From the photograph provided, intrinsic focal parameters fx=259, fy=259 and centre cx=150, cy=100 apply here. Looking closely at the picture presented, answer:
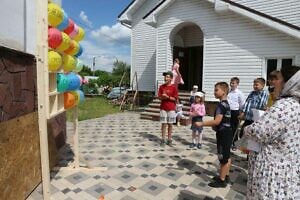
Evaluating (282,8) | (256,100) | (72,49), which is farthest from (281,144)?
(282,8)

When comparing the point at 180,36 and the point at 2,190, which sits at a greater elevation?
the point at 180,36

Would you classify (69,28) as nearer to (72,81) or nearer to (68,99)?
(72,81)

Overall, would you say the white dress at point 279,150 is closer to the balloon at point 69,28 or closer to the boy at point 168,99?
the balloon at point 69,28

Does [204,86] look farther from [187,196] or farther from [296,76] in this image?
[296,76]

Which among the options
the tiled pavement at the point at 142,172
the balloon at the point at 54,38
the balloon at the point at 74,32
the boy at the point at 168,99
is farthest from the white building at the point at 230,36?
the balloon at the point at 54,38

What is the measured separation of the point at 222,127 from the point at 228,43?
Result: 741 cm

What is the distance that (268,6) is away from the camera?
10.9 m

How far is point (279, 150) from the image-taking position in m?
1.99

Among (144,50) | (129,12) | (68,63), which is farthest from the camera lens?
(129,12)

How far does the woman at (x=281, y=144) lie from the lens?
1.92m

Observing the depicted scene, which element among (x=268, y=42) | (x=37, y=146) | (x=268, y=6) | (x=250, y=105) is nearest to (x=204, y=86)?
(x=268, y=42)

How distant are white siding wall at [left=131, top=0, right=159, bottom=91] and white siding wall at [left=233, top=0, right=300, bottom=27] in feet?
19.9

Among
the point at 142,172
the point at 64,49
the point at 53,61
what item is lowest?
the point at 142,172

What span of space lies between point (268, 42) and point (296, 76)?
28.0ft
